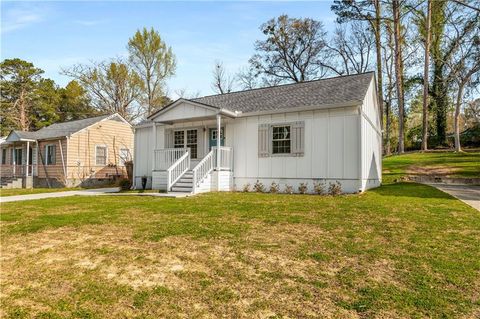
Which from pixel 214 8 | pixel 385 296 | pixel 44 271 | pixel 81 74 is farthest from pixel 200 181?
pixel 81 74

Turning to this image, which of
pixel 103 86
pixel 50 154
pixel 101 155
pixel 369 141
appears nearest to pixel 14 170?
pixel 50 154

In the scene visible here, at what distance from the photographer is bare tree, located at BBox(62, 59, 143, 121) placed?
30281 millimetres

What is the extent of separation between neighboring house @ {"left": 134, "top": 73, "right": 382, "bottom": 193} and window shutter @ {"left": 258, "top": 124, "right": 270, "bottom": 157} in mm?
39

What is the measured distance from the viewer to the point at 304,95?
498 inches

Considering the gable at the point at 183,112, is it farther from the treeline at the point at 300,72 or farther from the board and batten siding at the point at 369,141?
the treeline at the point at 300,72

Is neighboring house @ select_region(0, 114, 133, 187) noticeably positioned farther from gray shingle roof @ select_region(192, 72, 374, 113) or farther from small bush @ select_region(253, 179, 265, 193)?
small bush @ select_region(253, 179, 265, 193)

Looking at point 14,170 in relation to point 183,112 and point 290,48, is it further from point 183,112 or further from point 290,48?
point 290,48

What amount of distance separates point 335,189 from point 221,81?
25.2 m

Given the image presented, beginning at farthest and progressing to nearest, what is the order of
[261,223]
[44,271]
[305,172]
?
[305,172], [261,223], [44,271]

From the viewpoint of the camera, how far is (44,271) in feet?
12.0

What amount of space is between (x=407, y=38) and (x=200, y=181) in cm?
2391

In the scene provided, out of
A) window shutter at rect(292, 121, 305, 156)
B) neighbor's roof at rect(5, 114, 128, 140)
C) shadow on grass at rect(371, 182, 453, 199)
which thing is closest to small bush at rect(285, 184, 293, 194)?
window shutter at rect(292, 121, 305, 156)

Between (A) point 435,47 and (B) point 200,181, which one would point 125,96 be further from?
(A) point 435,47

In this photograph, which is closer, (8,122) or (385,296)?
(385,296)
